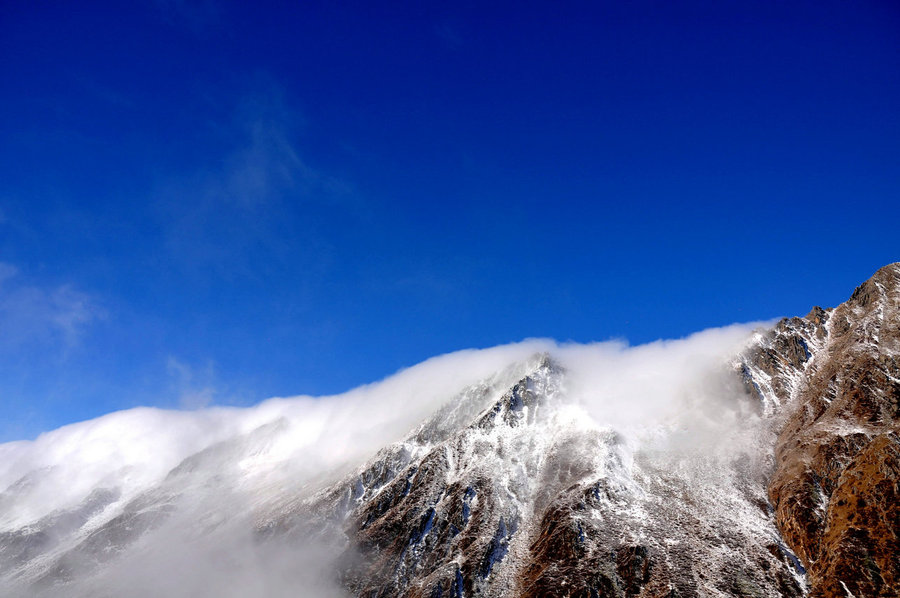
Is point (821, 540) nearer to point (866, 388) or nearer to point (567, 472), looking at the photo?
point (866, 388)

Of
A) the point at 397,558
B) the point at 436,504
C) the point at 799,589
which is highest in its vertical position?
the point at 436,504

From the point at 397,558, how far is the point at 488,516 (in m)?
30.1

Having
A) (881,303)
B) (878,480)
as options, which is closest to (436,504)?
(878,480)

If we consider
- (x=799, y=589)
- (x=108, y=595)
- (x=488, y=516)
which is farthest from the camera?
(x=108, y=595)

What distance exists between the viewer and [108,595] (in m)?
171

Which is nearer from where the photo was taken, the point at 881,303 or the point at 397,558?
the point at 397,558

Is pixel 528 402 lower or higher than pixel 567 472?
higher

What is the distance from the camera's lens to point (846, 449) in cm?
10688

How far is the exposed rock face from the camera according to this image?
8525cm

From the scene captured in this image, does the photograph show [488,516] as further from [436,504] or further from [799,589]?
[799,589]

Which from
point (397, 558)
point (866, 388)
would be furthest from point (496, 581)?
point (866, 388)

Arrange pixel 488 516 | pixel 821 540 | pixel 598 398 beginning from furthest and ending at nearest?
pixel 598 398, pixel 488 516, pixel 821 540

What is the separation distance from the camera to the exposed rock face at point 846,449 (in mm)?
85250

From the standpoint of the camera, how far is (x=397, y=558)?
5330 inches
